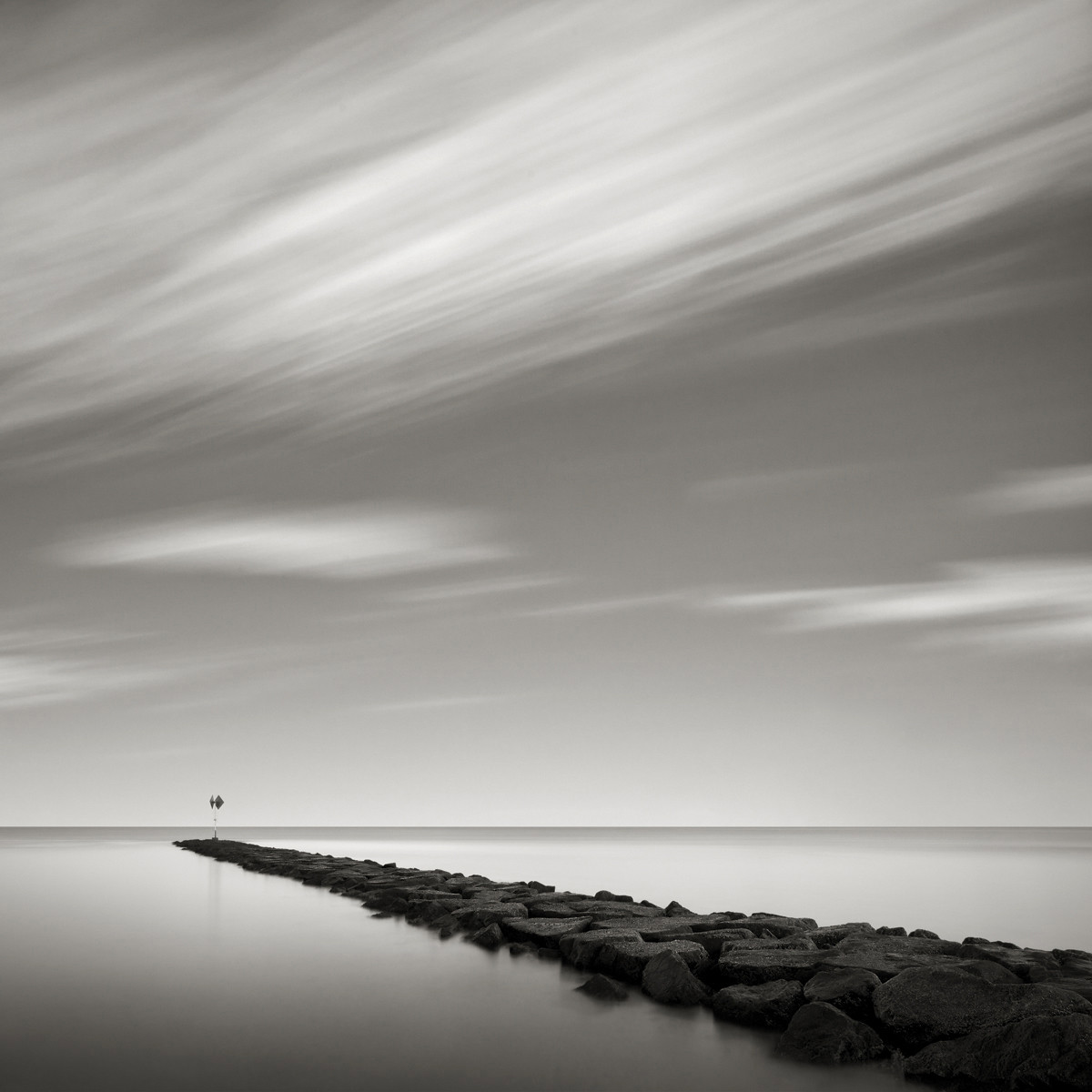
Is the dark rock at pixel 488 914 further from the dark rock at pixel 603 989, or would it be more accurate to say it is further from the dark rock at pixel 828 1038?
the dark rock at pixel 828 1038

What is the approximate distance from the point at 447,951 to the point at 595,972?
3.10 m

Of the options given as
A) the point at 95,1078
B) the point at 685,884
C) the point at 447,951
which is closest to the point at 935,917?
the point at 685,884

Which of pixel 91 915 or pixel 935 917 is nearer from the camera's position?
pixel 91 915

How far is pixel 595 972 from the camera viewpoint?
12367 mm

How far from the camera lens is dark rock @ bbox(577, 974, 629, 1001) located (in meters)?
10.7

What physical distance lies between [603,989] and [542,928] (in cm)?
404

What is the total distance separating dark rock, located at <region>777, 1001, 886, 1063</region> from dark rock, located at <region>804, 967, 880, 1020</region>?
9.8 inches

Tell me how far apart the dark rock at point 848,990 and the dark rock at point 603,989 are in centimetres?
222

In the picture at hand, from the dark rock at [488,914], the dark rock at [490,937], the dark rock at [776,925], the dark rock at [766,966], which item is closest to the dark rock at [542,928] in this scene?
the dark rock at [490,937]

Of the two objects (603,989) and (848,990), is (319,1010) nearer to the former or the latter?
(603,989)

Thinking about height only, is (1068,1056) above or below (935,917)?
above

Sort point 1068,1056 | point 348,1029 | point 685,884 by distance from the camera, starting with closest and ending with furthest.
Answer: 1. point 1068,1056
2. point 348,1029
3. point 685,884

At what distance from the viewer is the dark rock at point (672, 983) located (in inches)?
406

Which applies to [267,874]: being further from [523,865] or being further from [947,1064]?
[947,1064]
